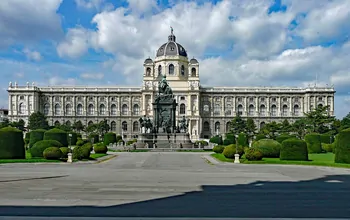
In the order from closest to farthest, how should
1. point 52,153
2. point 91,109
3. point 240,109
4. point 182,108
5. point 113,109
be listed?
1. point 52,153
2. point 182,108
3. point 240,109
4. point 113,109
5. point 91,109

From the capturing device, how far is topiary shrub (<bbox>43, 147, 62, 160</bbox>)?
101 ft

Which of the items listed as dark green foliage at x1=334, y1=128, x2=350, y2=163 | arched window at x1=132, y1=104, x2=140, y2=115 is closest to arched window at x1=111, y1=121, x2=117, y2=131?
arched window at x1=132, y1=104, x2=140, y2=115

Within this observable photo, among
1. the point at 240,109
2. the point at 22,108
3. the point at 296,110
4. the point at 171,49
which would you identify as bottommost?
the point at 296,110

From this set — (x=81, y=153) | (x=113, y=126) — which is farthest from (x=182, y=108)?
(x=81, y=153)

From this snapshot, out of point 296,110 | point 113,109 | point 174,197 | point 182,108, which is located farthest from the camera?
point 113,109

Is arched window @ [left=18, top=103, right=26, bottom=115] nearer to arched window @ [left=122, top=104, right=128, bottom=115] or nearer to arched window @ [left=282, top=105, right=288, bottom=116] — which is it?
arched window @ [left=122, top=104, right=128, bottom=115]

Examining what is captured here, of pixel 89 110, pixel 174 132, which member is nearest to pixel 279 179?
pixel 174 132

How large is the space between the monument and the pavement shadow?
37.1 metres

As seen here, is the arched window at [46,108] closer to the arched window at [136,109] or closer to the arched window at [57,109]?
the arched window at [57,109]

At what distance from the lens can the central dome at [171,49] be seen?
11394 centimetres

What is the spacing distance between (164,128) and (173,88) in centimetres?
6086

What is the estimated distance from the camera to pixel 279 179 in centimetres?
1875

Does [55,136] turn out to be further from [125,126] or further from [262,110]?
[262,110]

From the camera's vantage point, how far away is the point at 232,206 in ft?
37.9
